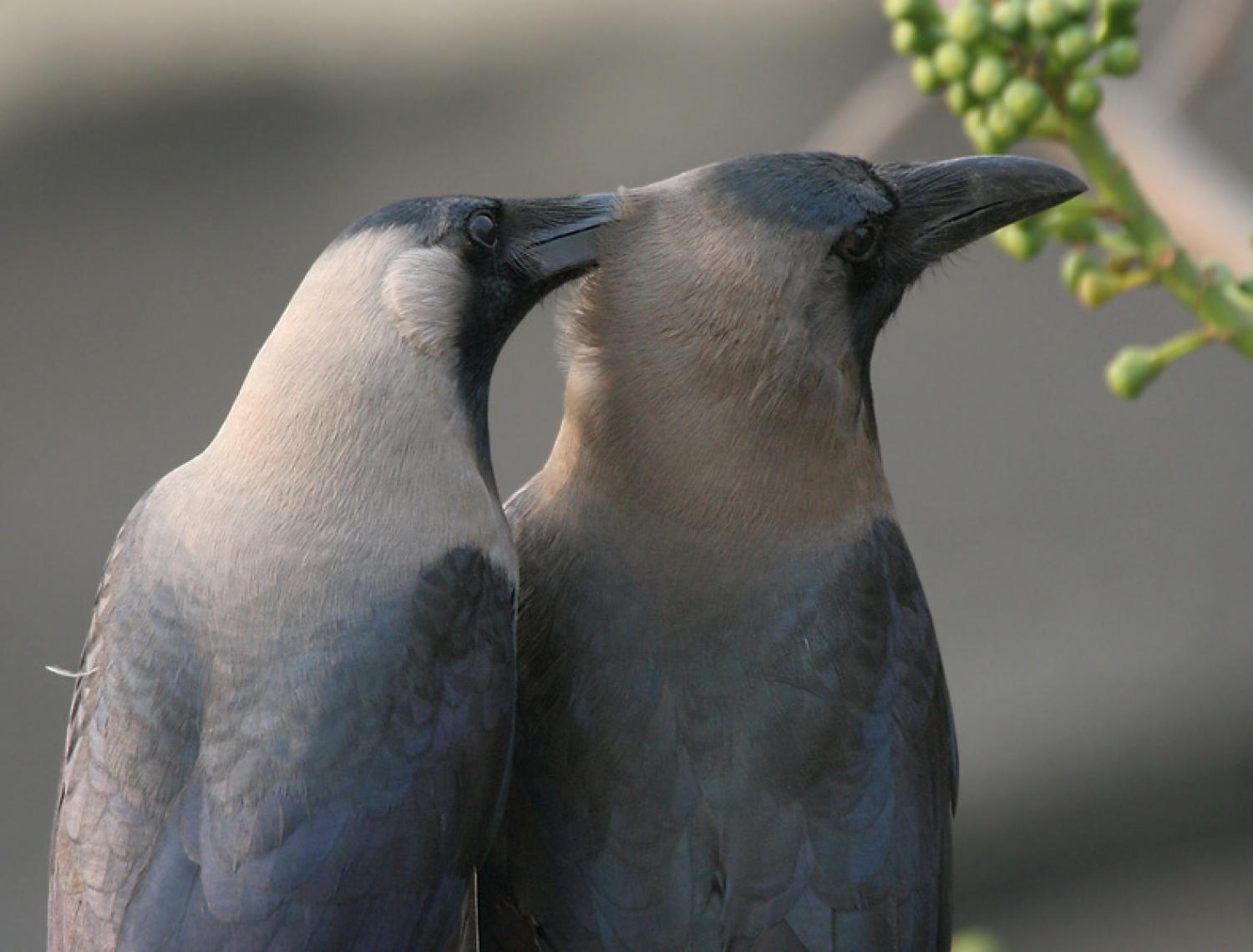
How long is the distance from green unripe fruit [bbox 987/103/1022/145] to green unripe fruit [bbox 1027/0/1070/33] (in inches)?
2.7

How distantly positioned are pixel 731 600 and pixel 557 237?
313mm

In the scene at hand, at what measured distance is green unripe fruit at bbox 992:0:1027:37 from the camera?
4.59 ft

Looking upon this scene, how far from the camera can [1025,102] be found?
4.55 feet

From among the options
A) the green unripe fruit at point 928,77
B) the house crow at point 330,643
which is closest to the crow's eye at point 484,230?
the house crow at point 330,643

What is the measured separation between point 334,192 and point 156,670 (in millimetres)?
2637

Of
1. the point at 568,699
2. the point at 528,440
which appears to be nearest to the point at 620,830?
the point at 568,699

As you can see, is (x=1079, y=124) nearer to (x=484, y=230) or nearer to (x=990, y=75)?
(x=990, y=75)

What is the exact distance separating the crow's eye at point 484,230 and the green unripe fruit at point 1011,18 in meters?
0.44

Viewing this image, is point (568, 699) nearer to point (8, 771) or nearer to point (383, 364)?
point (383, 364)

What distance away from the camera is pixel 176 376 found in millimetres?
3773

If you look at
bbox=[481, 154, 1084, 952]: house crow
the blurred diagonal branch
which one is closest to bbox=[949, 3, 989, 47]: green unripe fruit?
bbox=[481, 154, 1084, 952]: house crow

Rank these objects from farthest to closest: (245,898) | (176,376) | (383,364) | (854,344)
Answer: (176,376) → (854,344) → (383,364) → (245,898)

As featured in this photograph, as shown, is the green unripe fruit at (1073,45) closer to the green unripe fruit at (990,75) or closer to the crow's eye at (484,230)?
the green unripe fruit at (990,75)

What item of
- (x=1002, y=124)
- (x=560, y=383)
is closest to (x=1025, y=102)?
(x=1002, y=124)
